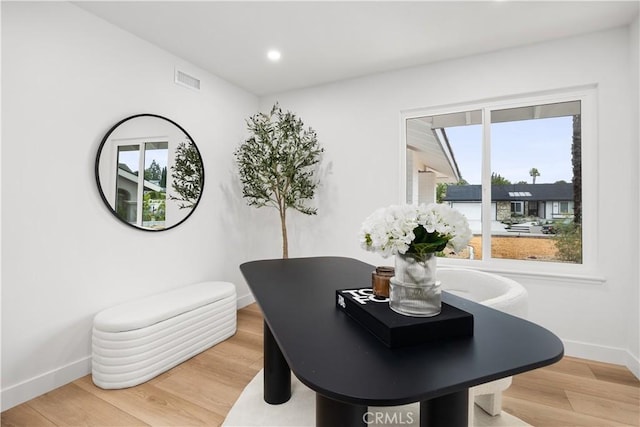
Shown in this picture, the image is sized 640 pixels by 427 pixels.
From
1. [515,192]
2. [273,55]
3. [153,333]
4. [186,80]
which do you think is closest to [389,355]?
[153,333]

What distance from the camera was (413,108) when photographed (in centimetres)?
308

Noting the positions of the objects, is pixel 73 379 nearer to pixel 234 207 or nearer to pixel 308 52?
pixel 234 207

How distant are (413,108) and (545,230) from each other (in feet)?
5.36

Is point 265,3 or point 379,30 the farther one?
point 379,30

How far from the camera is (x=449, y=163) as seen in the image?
3049 mm

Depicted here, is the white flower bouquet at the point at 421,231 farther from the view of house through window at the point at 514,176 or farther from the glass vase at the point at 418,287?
the view of house through window at the point at 514,176

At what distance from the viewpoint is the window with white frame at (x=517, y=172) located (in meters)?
2.58

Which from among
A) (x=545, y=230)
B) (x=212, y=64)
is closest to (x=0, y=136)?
(x=212, y=64)

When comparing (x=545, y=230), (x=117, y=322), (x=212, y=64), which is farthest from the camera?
(x=212, y=64)

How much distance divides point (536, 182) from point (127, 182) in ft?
11.3

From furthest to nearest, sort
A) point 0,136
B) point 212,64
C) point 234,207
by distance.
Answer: point 234,207, point 212,64, point 0,136

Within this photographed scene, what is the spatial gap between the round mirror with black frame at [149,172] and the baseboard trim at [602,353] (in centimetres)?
353

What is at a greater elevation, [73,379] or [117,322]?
[117,322]

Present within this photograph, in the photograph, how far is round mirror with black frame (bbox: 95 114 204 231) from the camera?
7.68ft
